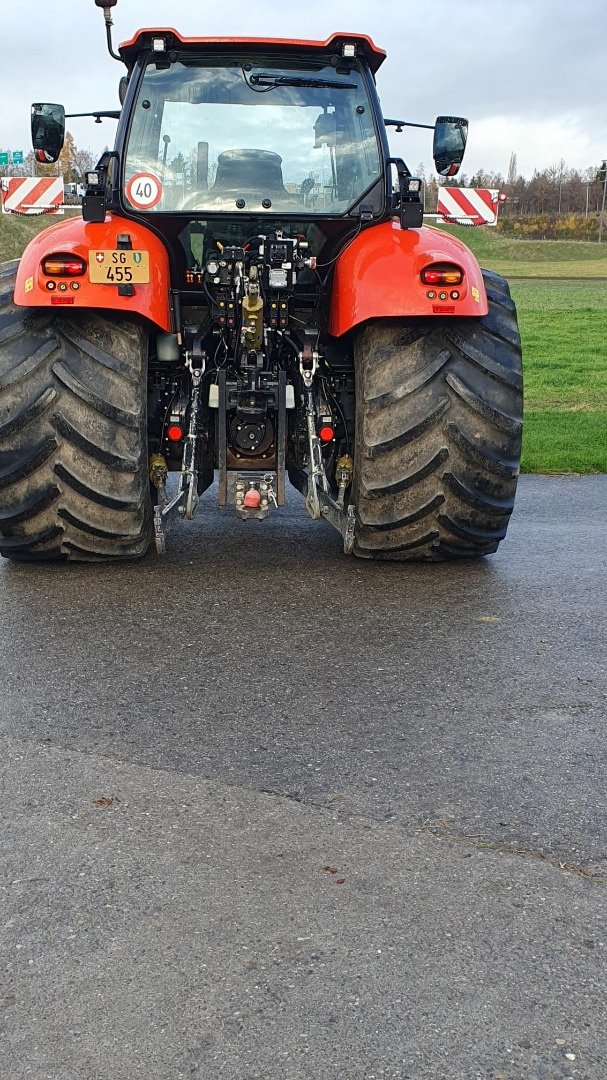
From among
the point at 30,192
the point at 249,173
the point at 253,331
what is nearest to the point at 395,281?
the point at 253,331

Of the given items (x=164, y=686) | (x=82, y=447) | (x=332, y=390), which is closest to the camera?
(x=164, y=686)

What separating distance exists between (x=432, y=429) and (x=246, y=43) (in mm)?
2151

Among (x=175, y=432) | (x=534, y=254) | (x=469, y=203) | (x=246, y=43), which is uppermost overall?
(x=246, y=43)

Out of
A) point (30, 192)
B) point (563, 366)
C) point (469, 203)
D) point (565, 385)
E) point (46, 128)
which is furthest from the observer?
point (563, 366)

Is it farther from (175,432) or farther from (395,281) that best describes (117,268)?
(395,281)

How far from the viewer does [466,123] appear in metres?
6.05

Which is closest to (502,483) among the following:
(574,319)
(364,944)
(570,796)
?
(570,796)

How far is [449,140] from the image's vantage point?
19.7 ft

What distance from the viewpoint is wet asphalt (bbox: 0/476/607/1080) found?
2297 mm

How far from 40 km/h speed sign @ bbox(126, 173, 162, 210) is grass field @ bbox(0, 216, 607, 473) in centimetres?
408

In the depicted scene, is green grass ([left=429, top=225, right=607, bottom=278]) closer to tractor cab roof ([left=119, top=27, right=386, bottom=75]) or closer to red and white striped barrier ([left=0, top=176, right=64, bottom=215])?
red and white striped barrier ([left=0, top=176, right=64, bottom=215])

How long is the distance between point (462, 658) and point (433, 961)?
6.58ft

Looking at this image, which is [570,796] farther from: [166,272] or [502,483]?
[166,272]

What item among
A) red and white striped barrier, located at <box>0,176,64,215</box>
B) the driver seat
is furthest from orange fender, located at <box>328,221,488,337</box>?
red and white striped barrier, located at <box>0,176,64,215</box>
